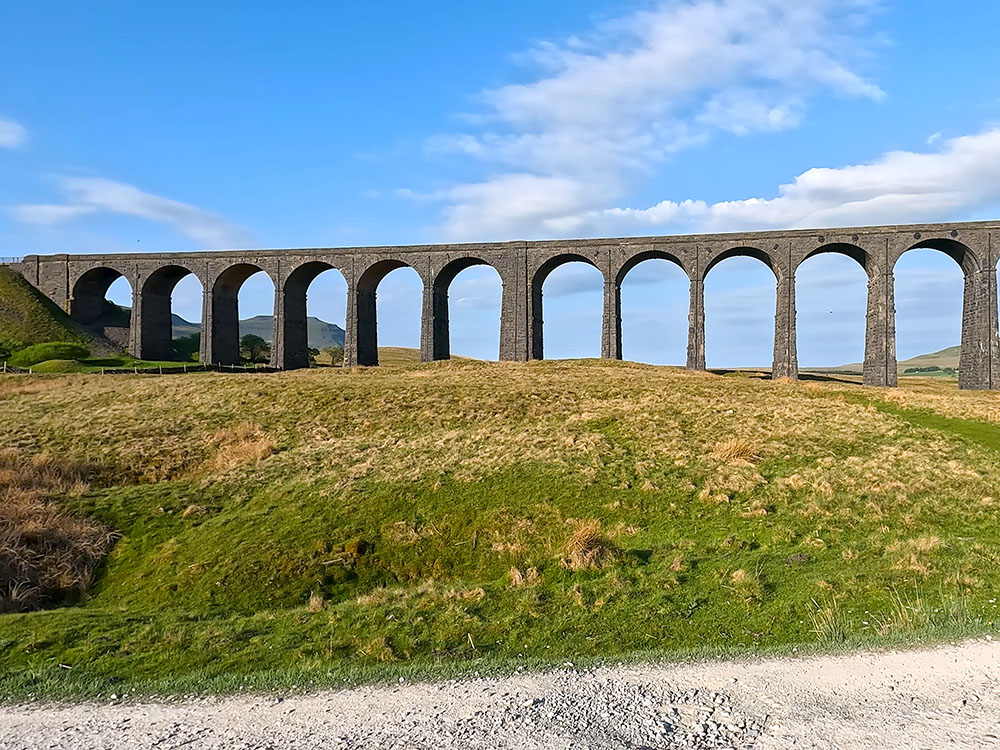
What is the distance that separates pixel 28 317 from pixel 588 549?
6797cm

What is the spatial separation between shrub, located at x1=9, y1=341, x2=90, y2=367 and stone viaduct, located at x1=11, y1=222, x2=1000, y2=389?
9.10 meters

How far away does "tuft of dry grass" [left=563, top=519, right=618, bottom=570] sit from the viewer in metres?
12.4

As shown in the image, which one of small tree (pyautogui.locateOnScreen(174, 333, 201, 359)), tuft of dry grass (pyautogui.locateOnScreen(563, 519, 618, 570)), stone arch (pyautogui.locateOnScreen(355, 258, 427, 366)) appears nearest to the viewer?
tuft of dry grass (pyautogui.locateOnScreen(563, 519, 618, 570))

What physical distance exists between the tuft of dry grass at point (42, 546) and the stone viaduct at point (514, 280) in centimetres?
4191

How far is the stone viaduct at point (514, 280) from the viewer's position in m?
48.9

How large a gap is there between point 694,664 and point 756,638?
4.88 feet

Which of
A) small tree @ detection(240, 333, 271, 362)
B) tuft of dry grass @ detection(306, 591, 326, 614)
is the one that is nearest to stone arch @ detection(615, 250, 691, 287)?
small tree @ detection(240, 333, 271, 362)

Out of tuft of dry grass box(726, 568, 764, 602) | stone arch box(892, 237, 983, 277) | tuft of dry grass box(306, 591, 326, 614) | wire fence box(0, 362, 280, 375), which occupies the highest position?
stone arch box(892, 237, 983, 277)

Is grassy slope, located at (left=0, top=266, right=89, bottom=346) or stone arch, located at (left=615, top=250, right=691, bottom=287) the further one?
grassy slope, located at (left=0, top=266, right=89, bottom=346)

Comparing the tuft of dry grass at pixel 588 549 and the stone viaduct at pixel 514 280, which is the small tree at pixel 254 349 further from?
the tuft of dry grass at pixel 588 549

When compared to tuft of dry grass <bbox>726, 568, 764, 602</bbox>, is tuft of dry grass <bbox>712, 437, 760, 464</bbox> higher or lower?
higher

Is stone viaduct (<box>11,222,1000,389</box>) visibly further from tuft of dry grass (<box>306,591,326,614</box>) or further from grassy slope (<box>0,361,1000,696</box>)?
tuft of dry grass (<box>306,591,326,614</box>)

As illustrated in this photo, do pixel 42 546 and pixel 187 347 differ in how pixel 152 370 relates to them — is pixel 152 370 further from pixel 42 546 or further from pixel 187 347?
pixel 42 546

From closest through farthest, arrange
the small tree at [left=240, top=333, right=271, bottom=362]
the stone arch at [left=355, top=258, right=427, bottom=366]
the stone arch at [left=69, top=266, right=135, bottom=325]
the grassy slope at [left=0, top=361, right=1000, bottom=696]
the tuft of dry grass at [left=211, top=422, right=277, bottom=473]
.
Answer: the grassy slope at [left=0, top=361, right=1000, bottom=696] → the tuft of dry grass at [left=211, top=422, right=277, bottom=473] → the stone arch at [left=355, top=258, right=427, bottom=366] → the stone arch at [left=69, top=266, right=135, bottom=325] → the small tree at [left=240, top=333, right=271, bottom=362]
